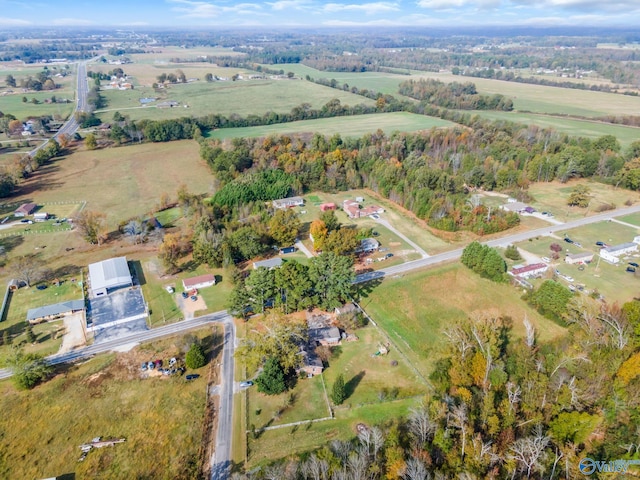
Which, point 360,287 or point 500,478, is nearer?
point 500,478

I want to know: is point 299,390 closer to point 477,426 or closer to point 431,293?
point 477,426

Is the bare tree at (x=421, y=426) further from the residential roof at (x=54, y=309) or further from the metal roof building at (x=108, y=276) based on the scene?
the residential roof at (x=54, y=309)

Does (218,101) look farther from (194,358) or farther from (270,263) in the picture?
(194,358)

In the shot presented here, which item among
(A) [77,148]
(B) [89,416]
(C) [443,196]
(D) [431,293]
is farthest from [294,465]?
(A) [77,148]

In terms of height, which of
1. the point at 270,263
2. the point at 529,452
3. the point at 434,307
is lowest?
the point at 434,307

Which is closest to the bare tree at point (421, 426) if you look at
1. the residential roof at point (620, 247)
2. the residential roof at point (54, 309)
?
the residential roof at point (54, 309)

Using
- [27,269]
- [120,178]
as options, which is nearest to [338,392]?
[27,269]
